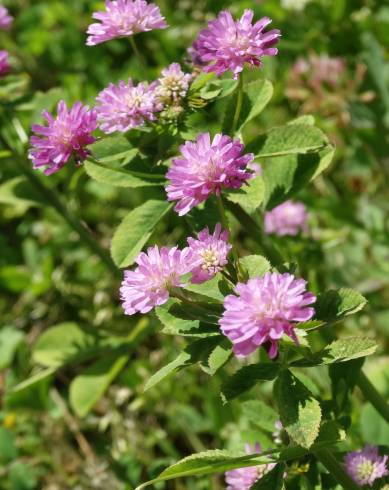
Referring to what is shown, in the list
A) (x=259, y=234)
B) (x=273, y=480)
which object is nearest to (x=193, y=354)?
(x=273, y=480)

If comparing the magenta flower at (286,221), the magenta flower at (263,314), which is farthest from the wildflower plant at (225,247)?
the magenta flower at (286,221)

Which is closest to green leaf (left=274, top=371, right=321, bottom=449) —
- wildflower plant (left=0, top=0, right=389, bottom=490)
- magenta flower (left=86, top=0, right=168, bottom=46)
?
wildflower plant (left=0, top=0, right=389, bottom=490)

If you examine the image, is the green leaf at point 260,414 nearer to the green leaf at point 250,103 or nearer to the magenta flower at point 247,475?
the magenta flower at point 247,475

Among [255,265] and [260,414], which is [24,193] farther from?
[255,265]

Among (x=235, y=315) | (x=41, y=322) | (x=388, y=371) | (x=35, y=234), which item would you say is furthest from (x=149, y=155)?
(x=35, y=234)

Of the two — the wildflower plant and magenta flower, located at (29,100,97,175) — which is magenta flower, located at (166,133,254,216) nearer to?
the wildflower plant

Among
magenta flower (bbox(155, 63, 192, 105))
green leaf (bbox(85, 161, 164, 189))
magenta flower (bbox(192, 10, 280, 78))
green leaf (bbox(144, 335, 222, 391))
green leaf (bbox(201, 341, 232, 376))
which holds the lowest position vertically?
green leaf (bbox(144, 335, 222, 391))
